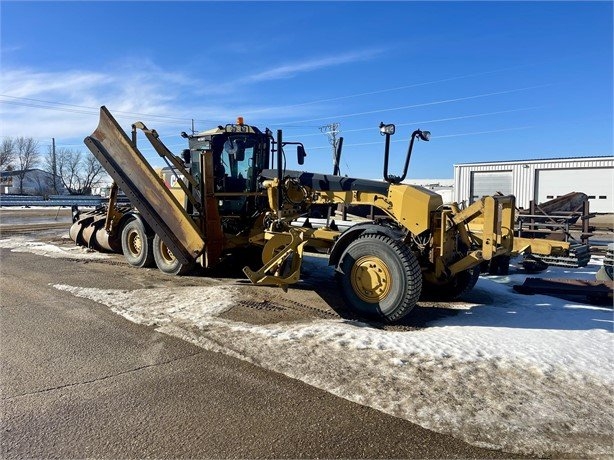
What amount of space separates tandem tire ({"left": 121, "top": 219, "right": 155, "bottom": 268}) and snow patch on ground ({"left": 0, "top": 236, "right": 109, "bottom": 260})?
1.14m

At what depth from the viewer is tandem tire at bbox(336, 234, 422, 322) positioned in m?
5.43

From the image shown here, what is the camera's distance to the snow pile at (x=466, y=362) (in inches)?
127

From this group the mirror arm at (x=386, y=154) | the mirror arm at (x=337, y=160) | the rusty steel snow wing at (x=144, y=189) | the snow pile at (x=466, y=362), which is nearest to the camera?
the snow pile at (x=466, y=362)

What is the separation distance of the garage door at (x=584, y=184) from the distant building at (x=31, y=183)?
61.3 metres

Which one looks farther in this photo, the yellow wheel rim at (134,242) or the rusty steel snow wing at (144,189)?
the yellow wheel rim at (134,242)

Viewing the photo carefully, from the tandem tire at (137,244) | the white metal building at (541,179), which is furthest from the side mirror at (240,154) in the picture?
the white metal building at (541,179)

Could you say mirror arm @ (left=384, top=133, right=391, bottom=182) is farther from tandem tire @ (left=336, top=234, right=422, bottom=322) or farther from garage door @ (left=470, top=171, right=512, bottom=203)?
garage door @ (left=470, top=171, right=512, bottom=203)

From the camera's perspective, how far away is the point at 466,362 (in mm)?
4227

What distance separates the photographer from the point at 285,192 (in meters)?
7.36

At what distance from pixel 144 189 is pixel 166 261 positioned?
1.48 metres

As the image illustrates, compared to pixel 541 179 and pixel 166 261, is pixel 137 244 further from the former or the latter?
pixel 541 179

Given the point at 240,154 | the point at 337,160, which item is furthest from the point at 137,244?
the point at 337,160

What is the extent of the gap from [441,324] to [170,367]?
3151 millimetres

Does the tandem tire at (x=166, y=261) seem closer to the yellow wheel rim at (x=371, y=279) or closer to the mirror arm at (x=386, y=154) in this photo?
the yellow wheel rim at (x=371, y=279)
